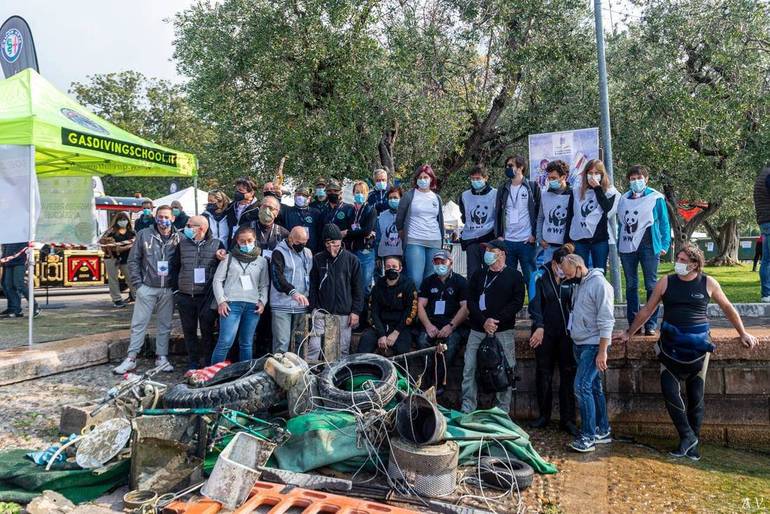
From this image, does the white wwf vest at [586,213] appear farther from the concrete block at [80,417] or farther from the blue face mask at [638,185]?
the concrete block at [80,417]

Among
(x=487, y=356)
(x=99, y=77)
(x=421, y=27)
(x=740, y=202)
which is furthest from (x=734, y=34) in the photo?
(x=99, y=77)

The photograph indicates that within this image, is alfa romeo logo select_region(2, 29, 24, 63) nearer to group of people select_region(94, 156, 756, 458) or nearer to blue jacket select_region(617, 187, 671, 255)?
group of people select_region(94, 156, 756, 458)

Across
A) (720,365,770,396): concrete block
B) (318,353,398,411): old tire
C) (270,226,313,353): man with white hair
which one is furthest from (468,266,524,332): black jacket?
(720,365,770,396): concrete block

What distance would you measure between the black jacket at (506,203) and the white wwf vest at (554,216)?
0.49 feet

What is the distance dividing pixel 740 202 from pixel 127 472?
60.5ft

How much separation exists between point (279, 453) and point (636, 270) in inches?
173

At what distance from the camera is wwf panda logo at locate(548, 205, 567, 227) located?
708 centimetres

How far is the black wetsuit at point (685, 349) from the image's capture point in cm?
584

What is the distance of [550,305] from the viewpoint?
6445mm

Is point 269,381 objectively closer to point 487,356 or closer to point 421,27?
point 487,356

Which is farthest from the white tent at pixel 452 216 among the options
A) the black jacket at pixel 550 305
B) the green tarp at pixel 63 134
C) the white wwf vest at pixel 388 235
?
the black jacket at pixel 550 305

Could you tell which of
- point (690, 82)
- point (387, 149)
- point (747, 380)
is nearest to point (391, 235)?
point (747, 380)

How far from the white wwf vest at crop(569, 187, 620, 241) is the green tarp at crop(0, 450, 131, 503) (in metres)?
5.20

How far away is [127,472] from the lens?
16.0ft
